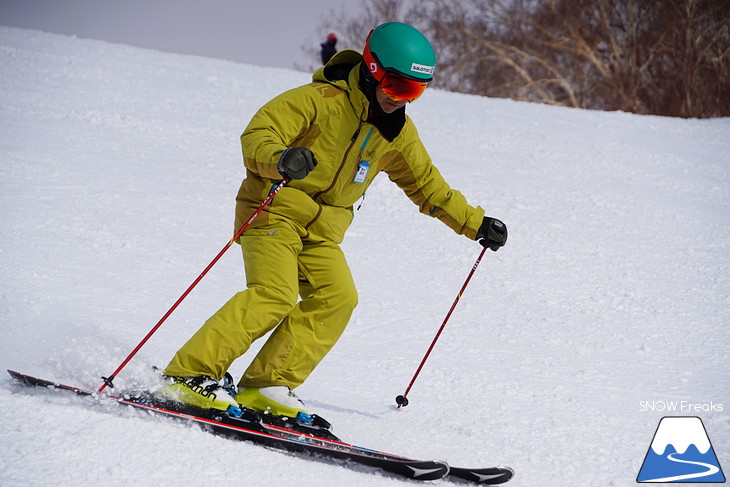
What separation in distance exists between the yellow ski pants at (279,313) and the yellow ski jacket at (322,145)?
0.10 metres

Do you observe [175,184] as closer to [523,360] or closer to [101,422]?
[523,360]

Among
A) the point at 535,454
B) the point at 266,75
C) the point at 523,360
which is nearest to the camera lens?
the point at 535,454

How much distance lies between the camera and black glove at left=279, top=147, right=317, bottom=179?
Result: 2693 millimetres

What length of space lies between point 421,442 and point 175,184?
5.13 metres

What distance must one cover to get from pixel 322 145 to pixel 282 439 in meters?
1.20

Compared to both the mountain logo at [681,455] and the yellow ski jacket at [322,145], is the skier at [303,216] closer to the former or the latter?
the yellow ski jacket at [322,145]

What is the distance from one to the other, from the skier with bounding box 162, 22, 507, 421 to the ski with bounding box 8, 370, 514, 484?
58 mm

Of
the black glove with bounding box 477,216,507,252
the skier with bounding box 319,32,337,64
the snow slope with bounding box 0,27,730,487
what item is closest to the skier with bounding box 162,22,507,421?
the snow slope with bounding box 0,27,730,487

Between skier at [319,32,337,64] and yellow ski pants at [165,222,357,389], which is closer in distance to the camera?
yellow ski pants at [165,222,357,389]

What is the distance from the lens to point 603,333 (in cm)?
541

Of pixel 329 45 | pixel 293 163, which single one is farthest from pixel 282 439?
pixel 329 45

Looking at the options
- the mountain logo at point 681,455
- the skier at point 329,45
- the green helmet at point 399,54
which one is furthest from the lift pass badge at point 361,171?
the skier at point 329,45

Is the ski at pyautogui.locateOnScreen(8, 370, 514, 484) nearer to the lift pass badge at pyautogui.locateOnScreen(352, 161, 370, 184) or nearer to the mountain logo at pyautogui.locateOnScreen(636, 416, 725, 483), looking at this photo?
the mountain logo at pyautogui.locateOnScreen(636, 416, 725, 483)

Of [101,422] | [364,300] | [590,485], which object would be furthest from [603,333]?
[101,422]
